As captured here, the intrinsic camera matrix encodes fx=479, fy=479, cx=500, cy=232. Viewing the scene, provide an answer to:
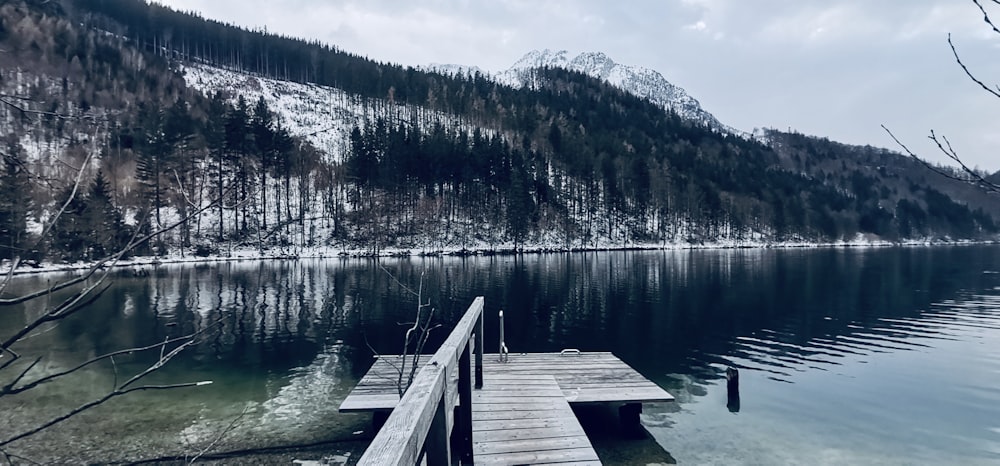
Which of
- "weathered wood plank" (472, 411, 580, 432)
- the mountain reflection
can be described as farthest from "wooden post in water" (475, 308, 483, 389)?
the mountain reflection

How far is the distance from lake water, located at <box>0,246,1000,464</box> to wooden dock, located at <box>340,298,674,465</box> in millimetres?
1152

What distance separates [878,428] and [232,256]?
67.9 m

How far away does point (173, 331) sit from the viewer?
21.0 metres

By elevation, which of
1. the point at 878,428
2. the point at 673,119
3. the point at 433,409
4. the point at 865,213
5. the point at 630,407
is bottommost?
the point at 878,428

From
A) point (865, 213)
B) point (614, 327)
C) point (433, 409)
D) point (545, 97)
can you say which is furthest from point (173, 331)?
point (865, 213)

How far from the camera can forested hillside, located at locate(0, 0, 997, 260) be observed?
222 ft

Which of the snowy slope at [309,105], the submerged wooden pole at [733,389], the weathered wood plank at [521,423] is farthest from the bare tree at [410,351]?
the snowy slope at [309,105]

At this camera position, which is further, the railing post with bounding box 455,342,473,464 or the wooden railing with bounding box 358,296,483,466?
the railing post with bounding box 455,342,473,464

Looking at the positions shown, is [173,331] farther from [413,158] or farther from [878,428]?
[413,158]

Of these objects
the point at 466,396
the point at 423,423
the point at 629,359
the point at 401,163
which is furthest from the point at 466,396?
the point at 401,163

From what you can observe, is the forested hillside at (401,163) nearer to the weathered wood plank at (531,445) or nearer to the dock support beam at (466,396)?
the dock support beam at (466,396)

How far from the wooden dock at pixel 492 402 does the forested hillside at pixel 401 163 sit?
31.0 m

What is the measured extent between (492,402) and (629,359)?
30.5 ft

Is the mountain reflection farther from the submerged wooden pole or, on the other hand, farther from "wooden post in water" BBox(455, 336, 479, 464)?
"wooden post in water" BBox(455, 336, 479, 464)
